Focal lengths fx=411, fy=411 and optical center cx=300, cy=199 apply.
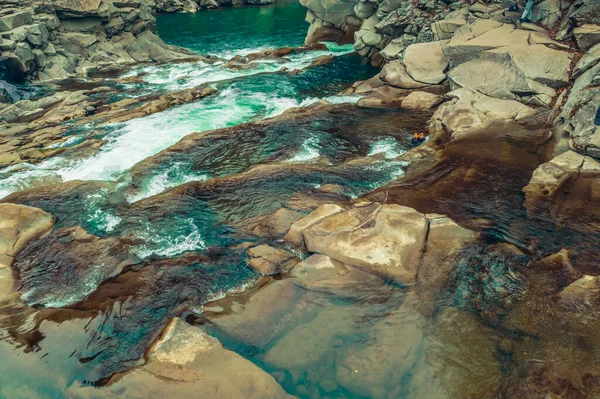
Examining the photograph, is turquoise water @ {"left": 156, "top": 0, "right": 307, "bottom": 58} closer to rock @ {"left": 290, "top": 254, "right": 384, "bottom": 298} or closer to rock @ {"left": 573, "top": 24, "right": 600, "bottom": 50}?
rock @ {"left": 573, "top": 24, "right": 600, "bottom": 50}

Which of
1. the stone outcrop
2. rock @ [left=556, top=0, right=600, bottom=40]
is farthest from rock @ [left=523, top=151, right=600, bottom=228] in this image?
rock @ [left=556, top=0, right=600, bottom=40]

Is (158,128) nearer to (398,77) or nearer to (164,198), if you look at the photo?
(164,198)

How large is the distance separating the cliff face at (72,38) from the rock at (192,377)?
28781 millimetres

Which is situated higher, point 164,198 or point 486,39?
point 486,39

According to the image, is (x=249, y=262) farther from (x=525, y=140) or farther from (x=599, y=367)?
(x=525, y=140)

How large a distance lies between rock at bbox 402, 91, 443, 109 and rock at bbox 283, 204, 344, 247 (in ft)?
41.0

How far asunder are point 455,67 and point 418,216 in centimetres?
1443

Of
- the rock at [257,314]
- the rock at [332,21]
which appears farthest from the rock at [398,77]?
the rock at [257,314]

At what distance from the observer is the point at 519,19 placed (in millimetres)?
22484

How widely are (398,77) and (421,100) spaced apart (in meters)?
3.24

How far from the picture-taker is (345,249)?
968 centimetres

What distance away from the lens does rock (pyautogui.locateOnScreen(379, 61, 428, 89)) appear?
932 inches

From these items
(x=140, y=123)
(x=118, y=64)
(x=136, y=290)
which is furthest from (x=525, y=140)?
(x=118, y=64)

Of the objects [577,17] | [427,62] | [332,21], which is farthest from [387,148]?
[332,21]
